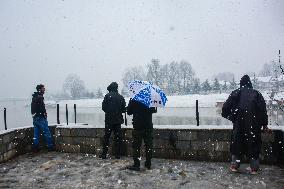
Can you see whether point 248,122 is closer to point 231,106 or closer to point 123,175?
point 231,106

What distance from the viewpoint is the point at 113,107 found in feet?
22.8

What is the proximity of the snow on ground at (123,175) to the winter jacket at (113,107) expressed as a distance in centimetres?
93

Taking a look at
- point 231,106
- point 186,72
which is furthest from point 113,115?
point 186,72

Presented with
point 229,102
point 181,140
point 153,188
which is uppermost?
point 229,102

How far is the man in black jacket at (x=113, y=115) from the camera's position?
6895 mm

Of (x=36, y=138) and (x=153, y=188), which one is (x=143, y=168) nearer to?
(x=153, y=188)

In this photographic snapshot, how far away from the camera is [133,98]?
5840 millimetres

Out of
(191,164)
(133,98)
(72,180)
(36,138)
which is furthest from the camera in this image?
(36,138)

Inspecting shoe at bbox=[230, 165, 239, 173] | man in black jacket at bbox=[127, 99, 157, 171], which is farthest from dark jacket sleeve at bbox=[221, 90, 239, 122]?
man in black jacket at bbox=[127, 99, 157, 171]

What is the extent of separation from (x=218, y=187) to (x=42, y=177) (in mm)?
3224

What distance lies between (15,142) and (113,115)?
2659mm

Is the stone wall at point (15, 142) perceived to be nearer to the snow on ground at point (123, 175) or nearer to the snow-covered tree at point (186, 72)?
the snow on ground at point (123, 175)

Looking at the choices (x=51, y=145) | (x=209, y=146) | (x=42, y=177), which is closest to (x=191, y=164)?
(x=209, y=146)

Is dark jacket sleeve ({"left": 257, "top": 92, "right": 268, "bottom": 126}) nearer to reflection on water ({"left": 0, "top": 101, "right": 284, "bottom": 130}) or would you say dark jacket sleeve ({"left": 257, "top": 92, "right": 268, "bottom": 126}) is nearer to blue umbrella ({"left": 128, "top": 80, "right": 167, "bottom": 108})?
blue umbrella ({"left": 128, "top": 80, "right": 167, "bottom": 108})
